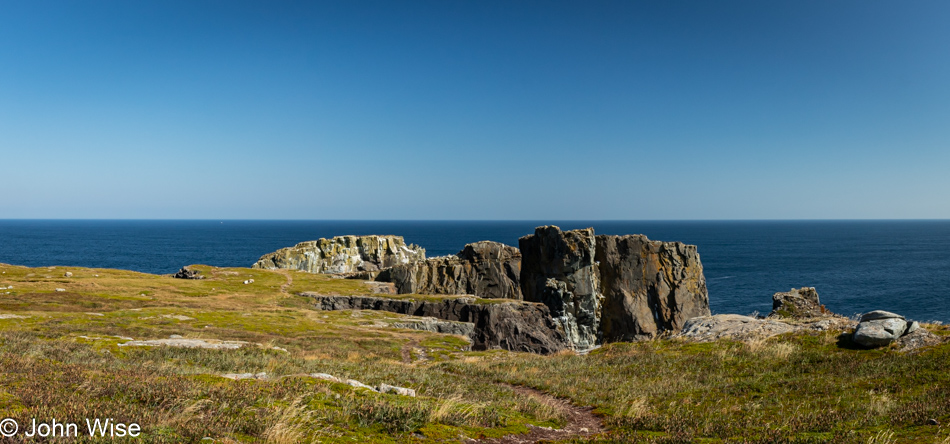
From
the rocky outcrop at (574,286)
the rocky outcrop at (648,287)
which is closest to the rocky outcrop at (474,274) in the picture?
the rocky outcrop at (574,286)

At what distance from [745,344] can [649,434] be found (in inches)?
634

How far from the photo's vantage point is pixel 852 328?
74.7 ft

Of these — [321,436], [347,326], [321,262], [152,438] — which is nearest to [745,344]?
[321,436]

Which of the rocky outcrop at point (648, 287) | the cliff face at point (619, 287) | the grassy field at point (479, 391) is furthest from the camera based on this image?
the rocky outcrop at point (648, 287)

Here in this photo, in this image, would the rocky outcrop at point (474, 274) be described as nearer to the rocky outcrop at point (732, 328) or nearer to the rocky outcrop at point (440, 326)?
the rocky outcrop at point (440, 326)

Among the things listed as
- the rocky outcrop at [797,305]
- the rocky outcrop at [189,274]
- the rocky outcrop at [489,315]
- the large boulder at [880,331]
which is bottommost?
the rocky outcrop at [489,315]

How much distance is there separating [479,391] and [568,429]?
A: 514cm

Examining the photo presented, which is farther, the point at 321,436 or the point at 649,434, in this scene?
the point at 649,434

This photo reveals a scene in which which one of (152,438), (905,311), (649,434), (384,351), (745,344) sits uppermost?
(152,438)

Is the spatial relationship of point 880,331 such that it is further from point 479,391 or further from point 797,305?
point 797,305

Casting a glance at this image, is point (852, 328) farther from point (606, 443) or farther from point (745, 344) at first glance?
point (606, 443)

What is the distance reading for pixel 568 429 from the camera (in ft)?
39.3

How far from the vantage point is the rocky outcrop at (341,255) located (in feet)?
352

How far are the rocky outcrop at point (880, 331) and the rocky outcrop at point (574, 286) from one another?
49303mm
